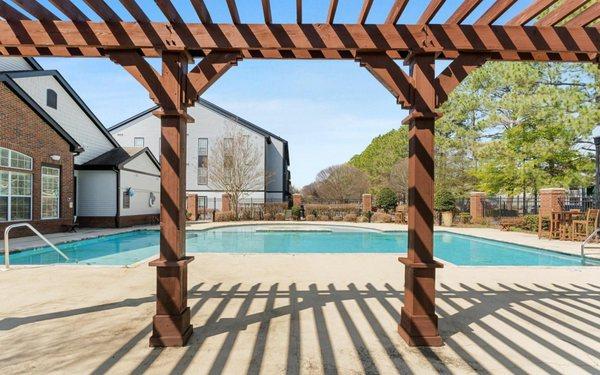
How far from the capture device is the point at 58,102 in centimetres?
1695

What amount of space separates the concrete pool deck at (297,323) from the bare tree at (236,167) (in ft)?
60.8

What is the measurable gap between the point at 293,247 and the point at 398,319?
953 cm

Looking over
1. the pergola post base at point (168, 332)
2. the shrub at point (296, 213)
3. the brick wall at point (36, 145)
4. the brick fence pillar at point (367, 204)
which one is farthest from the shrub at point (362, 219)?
the pergola post base at point (168, 332)

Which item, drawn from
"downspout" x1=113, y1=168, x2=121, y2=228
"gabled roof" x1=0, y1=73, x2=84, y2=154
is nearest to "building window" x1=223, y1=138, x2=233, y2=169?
"downspout" x1=113, y1=168, x2=121, y2=228

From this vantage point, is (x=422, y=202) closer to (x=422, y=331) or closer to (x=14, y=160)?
(x=422, y=331)

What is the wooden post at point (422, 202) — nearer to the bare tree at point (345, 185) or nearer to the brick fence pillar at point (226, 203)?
the brick fence pillar at point (226, 203)

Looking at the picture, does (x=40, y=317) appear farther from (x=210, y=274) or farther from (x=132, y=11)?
(x=132, y=11)

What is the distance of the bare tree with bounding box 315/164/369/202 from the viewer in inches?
1564

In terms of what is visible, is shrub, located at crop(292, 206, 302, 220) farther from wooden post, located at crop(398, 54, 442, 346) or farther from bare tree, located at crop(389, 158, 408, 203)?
wooden post, located at crop(398, 54, 442, 346)

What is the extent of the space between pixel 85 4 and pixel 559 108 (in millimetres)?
20351

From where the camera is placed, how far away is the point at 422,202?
3.90 m

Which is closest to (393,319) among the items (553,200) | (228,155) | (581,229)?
(581,229)

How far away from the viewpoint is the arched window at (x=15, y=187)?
12.4 metres

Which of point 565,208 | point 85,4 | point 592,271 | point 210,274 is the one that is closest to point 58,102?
point 210,274
